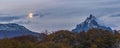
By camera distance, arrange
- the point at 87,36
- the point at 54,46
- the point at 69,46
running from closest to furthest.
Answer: the point at 54,46
the point at 69,46
the point at 87,36

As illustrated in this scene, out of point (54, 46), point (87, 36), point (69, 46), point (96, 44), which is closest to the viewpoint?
point (54, 46)

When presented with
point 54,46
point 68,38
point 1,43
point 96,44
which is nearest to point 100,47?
point 96,44

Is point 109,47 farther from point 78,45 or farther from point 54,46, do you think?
point 54,46

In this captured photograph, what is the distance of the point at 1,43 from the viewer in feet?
389

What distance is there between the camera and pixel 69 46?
126 metres

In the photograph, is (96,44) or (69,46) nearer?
(69,46)

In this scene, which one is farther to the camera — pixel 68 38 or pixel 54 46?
pixel 68 38

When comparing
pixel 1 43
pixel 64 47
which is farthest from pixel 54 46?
pixel 1 43

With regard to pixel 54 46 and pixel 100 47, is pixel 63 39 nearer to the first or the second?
pixel 100 47

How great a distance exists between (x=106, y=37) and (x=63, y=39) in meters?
14.7

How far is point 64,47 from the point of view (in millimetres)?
121812

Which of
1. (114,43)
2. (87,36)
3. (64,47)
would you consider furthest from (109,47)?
(64,47)

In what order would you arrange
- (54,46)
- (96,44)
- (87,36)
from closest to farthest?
1. (54,46)
2. (96,44)
3. (87,36)

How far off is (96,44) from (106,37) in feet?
26.3
